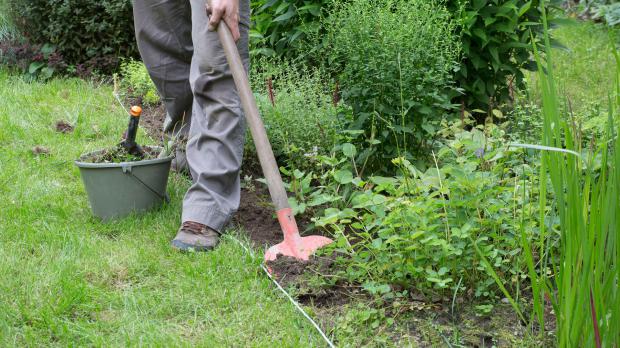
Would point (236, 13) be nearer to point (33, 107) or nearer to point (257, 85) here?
point (257, 85)

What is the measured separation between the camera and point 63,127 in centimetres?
493

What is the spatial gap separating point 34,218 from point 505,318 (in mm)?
2113

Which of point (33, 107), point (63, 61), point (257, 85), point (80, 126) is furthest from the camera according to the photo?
point (63, 61)

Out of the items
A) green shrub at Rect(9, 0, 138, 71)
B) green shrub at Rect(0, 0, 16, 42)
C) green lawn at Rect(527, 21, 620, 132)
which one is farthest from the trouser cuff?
green shrub at Rect(0, 0, 16, 42)

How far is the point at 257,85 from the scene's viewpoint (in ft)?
15.1

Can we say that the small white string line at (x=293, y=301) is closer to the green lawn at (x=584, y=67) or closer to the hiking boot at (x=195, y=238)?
the hiking boot at (x=195, y=238)

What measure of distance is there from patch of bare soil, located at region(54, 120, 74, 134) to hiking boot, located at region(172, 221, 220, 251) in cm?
200

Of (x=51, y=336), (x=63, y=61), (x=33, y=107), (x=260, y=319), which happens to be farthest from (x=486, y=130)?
(x=63, y=61)

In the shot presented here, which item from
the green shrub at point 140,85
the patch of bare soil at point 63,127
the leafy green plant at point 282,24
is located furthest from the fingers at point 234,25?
the green shrub at point 140,85

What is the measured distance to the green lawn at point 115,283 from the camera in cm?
250

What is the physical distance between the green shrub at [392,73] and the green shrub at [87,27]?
11.2ft

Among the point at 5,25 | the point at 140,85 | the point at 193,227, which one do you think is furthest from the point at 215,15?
the point at 5,25

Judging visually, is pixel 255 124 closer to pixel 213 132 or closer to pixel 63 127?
pixel 213 132

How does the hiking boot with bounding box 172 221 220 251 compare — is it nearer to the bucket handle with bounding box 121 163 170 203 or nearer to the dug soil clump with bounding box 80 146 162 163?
the bucket handle with bounding box 121 163 170 203
